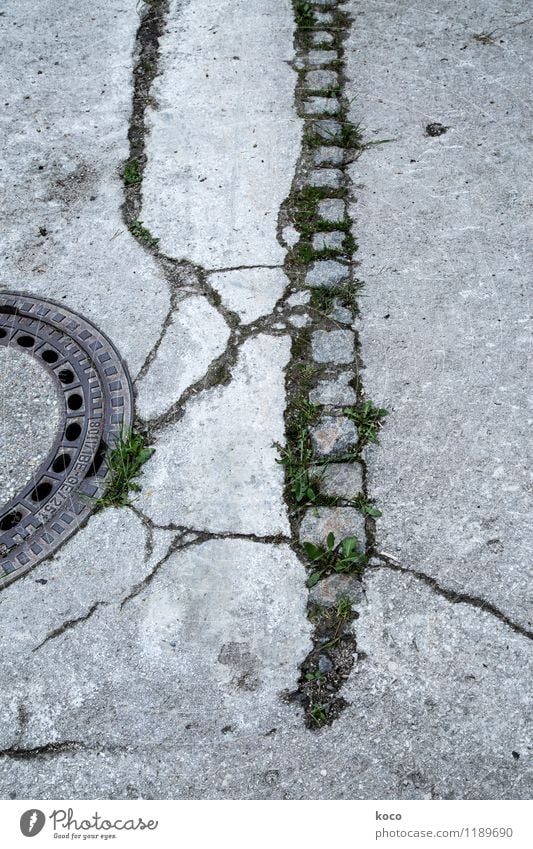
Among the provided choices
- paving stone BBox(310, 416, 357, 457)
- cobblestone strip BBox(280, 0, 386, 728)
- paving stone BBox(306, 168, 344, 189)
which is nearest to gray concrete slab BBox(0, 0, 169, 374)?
cobblestone strip BBox(280, 0, 386, 728)

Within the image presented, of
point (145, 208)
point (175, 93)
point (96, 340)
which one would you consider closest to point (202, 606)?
point (96, 340)

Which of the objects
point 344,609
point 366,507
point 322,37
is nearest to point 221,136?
point 322,37

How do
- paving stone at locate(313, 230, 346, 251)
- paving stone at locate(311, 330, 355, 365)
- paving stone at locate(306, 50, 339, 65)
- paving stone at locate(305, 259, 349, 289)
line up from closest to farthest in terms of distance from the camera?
paving stone at locate(311, 330, 355, 365) → paving stone at locate(305, 259, 349, 289) → paving stone at locate(313, 230, 346, 251) → paving stone at locate(306, 50, 339, 65)

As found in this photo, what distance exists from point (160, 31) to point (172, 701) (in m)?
3.55

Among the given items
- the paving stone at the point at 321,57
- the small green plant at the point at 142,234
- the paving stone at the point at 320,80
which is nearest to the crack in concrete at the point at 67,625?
the small green plant at the point at 142,234

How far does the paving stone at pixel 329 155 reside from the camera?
3328 millimetres

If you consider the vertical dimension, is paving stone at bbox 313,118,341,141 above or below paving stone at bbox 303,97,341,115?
below

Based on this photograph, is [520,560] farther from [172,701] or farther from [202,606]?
[172,701]

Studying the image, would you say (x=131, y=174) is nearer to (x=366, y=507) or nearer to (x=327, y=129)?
(x=327, y=129)

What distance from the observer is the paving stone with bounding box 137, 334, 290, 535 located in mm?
2312

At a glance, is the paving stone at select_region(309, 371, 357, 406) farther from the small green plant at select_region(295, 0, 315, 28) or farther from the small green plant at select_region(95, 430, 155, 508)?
the small green plant at select_region(295, 0, 315, 28)

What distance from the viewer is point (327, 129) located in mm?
3455

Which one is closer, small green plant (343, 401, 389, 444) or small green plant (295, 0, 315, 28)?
small green plant (343, 401, 389, 444)

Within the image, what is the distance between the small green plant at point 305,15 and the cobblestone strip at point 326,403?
472mm
